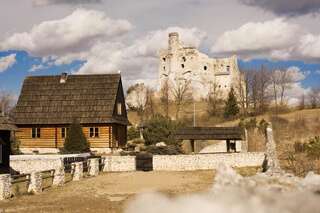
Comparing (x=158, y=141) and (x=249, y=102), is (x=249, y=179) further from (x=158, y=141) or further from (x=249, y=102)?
(x=249, y=102)

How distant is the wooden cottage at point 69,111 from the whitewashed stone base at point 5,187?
24969 mm

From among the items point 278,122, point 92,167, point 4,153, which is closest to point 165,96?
point 278,122

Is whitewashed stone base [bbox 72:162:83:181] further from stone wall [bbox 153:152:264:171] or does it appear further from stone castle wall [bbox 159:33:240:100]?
stone castle wall [bbox 159:33:240:100]

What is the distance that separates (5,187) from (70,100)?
27.9 m

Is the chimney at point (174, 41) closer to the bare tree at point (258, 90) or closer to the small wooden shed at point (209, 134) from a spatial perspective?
the bare tree at point (258, 90)

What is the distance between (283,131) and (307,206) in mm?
53038

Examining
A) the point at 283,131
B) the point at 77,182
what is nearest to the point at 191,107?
the point at 283,131

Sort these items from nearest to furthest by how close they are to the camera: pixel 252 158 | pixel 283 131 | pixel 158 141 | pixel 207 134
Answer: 1. pixel 252 158
2. pixel 207 134
3. pixel 158 141
4. pixel 283 131

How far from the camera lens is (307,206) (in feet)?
11.0

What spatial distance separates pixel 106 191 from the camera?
2302cm

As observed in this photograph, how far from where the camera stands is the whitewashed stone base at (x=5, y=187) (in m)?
20.1

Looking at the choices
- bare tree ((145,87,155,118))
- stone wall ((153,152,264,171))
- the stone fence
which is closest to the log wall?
the stone fence

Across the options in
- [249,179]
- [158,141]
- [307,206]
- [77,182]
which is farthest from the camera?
[158,141]

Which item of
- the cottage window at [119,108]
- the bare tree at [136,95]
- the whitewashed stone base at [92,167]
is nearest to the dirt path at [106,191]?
the whitewashed stone base at [92,167]
